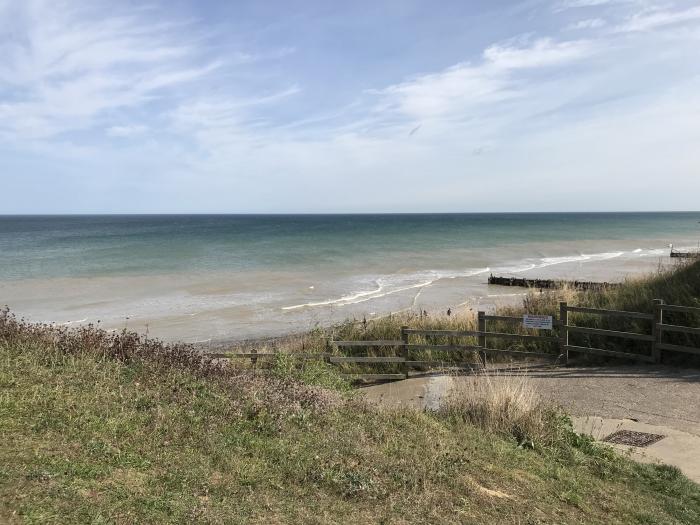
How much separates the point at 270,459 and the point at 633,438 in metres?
5.28

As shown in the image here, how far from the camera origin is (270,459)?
567 centimetres

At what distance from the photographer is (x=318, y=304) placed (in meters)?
26.8

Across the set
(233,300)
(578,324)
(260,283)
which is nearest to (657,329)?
(578,324)

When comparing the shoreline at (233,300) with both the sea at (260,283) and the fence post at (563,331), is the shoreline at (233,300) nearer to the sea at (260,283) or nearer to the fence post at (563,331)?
the sea at (260,283)

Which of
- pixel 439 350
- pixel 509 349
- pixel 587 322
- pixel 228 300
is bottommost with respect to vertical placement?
pixel 228 300

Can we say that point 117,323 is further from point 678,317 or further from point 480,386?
point 678,317

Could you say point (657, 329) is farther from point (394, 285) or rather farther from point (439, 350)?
point (394, 285)

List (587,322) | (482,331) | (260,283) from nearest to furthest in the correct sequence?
1. (482,331)
2. (587,322)
3. (260,283)

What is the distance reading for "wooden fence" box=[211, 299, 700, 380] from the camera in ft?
38.3

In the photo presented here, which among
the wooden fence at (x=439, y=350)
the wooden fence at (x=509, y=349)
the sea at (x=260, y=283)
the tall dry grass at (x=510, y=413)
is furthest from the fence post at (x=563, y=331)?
the sea at (x=260, y=283)

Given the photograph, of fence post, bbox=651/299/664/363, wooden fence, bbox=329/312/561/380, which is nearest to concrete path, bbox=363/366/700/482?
fence post, bbox=651/299/664/363

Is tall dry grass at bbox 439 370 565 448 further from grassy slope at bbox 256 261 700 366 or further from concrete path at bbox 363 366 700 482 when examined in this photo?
grassy slope at bbox 256 261 700 366

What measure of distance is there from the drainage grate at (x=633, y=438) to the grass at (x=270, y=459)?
0.80 meters

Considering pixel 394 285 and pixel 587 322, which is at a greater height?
pixel 587 322
